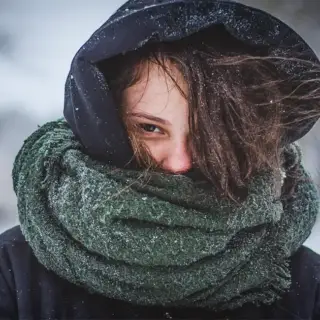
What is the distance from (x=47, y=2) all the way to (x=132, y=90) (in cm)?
82

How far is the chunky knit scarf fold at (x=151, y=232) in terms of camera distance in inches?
38.8

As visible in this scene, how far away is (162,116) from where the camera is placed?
1017 millimetres

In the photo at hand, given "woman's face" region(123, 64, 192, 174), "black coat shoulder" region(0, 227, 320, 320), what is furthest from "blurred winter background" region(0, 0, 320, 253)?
"woman's face" region(123, 64, 192, 174)

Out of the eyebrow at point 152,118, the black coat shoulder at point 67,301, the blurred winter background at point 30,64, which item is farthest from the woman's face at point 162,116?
the blurred winter background at point 30,64

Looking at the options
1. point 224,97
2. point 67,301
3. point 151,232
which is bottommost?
point 67,301

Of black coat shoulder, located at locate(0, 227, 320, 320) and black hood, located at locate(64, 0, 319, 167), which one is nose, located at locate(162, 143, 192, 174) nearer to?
black hood, located at locate(64, 0, 319, 167)

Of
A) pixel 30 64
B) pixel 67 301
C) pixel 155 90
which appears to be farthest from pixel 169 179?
pixel 30 64

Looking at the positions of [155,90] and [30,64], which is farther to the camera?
[30,64]

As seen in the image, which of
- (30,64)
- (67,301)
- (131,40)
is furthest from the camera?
(30,64)

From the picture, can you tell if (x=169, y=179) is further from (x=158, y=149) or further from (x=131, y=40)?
(x=131, y=40)

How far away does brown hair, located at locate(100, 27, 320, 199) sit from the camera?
1028 mm

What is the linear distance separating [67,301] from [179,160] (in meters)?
0.34

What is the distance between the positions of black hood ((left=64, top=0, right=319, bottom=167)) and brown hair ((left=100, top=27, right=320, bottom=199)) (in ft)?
0.10

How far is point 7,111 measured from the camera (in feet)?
5.84
